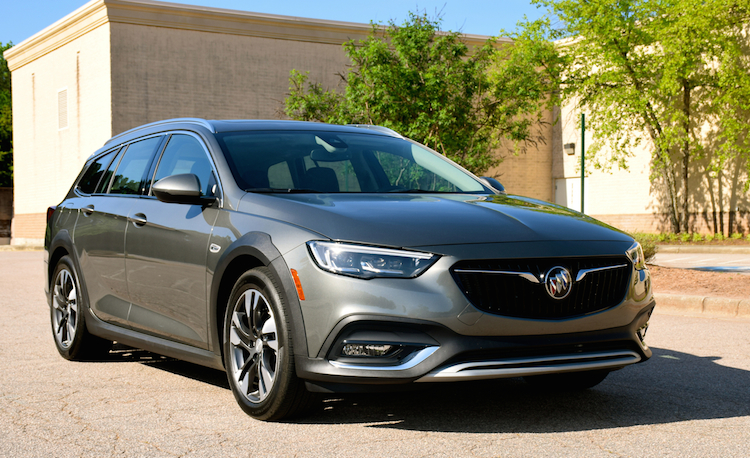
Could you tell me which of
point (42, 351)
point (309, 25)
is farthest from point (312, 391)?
point (309, 25)

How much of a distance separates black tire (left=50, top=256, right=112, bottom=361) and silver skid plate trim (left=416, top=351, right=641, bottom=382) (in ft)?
11.3

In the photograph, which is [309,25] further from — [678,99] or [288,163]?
[288,163]

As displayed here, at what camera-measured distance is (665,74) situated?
1010 inches

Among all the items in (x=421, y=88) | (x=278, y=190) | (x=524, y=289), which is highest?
(x=421, y=88)

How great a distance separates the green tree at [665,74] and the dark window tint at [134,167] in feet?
72.7

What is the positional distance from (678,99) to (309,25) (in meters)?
13.0

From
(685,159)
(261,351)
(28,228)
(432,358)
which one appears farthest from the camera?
(28,228)

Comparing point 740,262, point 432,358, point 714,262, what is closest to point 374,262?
point 432,358

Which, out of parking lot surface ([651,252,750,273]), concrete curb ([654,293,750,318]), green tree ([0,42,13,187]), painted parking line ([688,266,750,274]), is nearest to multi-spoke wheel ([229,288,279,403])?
concrete curb ([654,293,750,318])

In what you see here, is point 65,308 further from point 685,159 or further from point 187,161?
Answer: point 685,159

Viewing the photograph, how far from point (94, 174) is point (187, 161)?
1.83m

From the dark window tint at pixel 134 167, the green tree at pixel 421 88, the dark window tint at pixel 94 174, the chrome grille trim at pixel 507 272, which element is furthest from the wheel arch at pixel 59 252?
the green tree at pixel 421 88

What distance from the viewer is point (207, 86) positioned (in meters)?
29.9

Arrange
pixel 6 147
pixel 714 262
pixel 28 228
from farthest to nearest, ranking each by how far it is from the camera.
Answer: pixel 6 147, pixel 28 228, pixel 714 262
